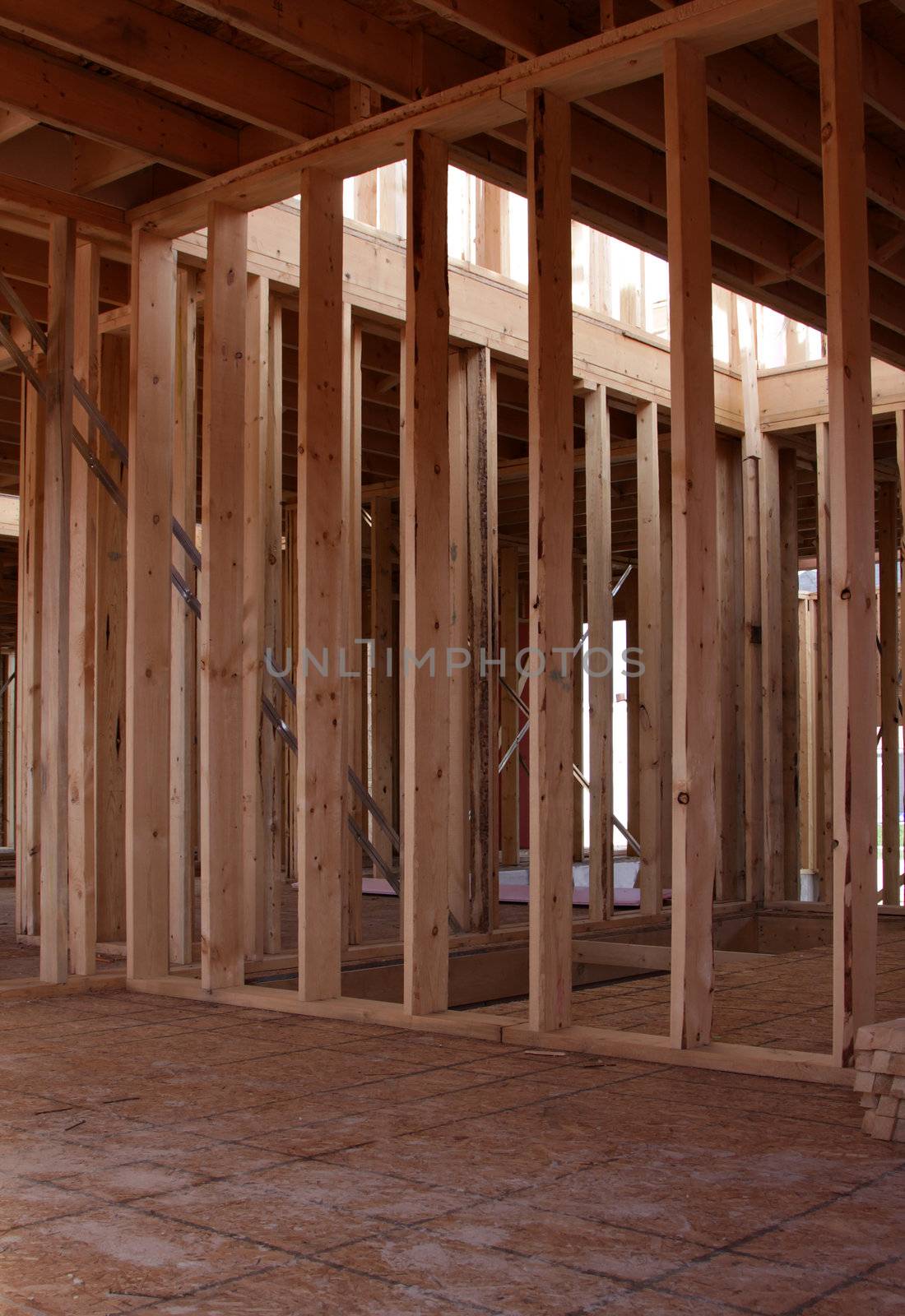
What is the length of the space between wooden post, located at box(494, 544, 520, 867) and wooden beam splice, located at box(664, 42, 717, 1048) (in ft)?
25.3

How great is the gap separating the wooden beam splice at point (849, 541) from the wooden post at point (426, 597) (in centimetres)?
129

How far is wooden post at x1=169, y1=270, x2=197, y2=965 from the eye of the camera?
559 cm

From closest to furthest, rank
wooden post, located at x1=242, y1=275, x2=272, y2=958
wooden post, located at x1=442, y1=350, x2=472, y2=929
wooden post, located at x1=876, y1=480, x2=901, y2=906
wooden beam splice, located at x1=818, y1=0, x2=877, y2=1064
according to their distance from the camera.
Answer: wooden beam splice, located at x1=818, y1=0, x2=877, y2=1064 < wooden post, located at x1=242, y1=275, x2=272, y2=958 < wooden post, located at x1=442, y1=350, x2=472, y2=929 < wooden post, located at x1=876, y1=480, x2=901, y2=906

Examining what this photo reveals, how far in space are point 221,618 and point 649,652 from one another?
10.8 feet

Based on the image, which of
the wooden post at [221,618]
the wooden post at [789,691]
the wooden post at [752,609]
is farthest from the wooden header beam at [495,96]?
the wooden post at [789,691]

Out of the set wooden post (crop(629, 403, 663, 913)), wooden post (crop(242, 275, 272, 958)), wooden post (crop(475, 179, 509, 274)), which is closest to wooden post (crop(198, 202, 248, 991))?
wooden post (crop(242, 275, 272, 958))

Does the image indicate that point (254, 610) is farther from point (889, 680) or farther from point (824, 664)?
point (889, 680)

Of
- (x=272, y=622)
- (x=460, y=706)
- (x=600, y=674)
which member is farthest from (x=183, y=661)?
(x=600, y=674)

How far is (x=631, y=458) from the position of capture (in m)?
9.41

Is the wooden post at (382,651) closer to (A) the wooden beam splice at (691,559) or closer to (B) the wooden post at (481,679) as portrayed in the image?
(B) the wooden post at (481,679)

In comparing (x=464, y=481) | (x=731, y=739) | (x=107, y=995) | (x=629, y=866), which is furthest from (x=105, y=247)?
(x=629, y=866)

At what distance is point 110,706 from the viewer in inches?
245

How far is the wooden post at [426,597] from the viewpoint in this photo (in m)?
4.24

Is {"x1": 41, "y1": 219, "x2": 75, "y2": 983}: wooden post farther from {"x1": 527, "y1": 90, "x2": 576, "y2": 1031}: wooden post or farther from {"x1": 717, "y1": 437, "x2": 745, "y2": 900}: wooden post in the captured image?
{"x1": 717, "y1": 437, "x2": 745, "y2": 900}: wooden post
